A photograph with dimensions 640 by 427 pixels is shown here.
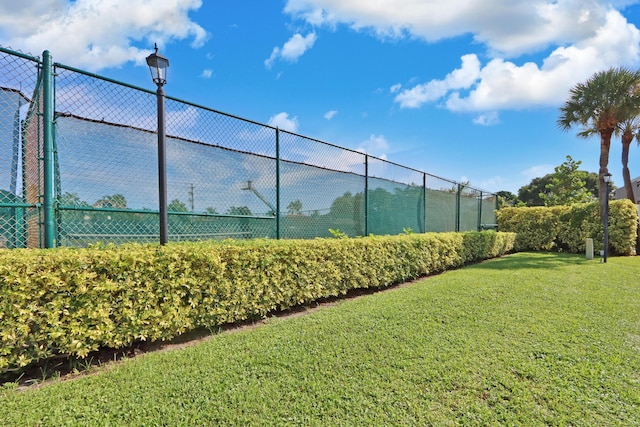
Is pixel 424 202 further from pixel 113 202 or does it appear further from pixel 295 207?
pixel 113 202

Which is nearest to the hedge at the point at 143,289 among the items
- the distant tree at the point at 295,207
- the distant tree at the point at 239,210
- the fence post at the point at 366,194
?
the distant tree at the point at 239,210

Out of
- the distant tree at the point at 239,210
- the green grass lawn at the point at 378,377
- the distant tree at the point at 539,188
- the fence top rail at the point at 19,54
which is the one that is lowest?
the green grass lawn at the point at 378,377

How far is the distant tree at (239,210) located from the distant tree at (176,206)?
0.64 metres

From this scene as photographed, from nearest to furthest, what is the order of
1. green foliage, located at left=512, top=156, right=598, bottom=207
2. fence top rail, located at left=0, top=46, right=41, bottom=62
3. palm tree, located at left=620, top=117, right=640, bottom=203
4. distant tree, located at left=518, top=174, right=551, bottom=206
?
1. fence top rail, located at left=0, top=46, right=41, bottom=62
2. palm tree, located at left=620, top=117, right=640, bottom=203
3. green foliage, located at left=512, top=156, right=598, bottom=207
4. distant tree, located at left=518, top=174, right=551, bottom=206

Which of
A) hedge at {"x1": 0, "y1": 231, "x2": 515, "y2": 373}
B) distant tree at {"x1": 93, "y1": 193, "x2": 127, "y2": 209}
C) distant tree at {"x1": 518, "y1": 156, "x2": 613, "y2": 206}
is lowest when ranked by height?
hedge at {"x1": 0, "y1": 231, "x2": 515, "y2": 373}

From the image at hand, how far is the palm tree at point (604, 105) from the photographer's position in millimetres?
10359

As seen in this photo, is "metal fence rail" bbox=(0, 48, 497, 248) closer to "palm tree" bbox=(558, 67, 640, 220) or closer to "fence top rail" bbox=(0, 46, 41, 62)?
"fence top rail" bbox=(0, 46, 41, 62)

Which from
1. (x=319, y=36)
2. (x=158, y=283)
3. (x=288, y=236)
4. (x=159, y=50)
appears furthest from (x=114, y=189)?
(x=319, y=36)

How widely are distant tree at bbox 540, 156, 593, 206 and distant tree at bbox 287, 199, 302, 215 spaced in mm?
24006

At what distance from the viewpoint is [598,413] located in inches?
77.2

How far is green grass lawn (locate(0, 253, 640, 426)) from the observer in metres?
1.91

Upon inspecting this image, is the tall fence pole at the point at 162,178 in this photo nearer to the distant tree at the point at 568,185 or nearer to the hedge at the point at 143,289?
the hedge at the point at 143,289

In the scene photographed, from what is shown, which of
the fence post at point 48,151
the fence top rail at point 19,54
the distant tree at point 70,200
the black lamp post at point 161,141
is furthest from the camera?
the black lamp post at point 161,141

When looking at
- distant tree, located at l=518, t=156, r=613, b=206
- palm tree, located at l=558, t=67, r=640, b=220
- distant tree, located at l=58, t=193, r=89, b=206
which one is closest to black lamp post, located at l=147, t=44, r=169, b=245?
distant tree, located at l=58, t=193, r=89, b=206
